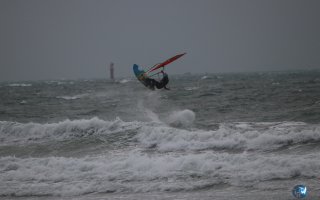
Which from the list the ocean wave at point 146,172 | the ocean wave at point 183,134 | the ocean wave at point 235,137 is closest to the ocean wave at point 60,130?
the ocean wave at point 183,134

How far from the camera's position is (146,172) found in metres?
10.3

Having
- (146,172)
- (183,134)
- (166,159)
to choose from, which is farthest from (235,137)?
(146,172)

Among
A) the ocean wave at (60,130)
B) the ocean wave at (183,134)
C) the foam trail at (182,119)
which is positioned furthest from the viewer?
the foam trail at (182,119)

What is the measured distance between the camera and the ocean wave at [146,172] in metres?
9.05

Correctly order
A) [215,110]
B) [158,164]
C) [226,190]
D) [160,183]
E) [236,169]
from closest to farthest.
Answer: [226,190], [160,183], [236,169], [158,164], [215,110]

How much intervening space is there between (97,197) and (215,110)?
14390 mm

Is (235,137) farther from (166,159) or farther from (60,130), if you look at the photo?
(60,130)

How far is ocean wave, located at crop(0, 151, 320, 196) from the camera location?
29.7 ft

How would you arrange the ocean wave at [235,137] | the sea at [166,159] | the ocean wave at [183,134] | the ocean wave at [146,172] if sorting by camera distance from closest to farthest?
the sea at [166,159]
the ocean wave at [146,172]
the ocean wave at [235,137]
the ocean wave at [183,134]

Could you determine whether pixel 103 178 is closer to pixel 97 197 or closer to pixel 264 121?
pixel 97 197

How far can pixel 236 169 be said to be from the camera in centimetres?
984

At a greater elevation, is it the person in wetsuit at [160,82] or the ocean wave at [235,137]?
the person in wetsuit at [160,82]

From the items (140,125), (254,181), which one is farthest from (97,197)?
(140,125)

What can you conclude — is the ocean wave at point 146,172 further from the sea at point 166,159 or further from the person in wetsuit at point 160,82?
the person in wetsuit at point 160,82
